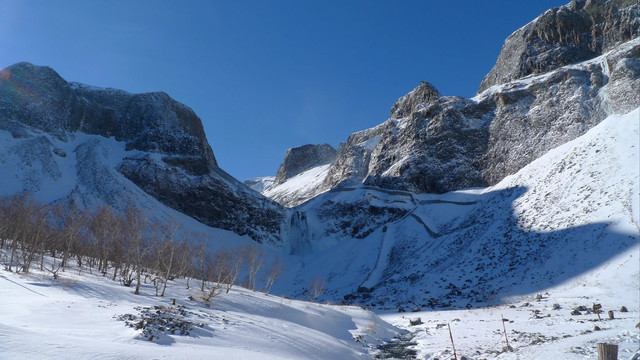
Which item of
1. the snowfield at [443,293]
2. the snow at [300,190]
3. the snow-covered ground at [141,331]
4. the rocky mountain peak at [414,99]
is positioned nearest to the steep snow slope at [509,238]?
the snowfield at [443,293]

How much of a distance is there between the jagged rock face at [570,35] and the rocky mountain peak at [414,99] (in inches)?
496

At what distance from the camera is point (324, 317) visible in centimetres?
2336

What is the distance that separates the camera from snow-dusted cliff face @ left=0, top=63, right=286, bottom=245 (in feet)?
192

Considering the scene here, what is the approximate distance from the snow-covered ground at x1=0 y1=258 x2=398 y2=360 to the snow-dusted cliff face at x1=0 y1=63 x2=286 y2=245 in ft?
141

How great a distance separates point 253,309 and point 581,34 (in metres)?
69.4

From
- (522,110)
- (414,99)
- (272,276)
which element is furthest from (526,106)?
(272,276)

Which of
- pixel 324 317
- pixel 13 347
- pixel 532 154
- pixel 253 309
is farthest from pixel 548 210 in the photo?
pixel 13 347

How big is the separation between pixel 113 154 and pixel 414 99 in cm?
6065

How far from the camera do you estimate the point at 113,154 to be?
71375mm

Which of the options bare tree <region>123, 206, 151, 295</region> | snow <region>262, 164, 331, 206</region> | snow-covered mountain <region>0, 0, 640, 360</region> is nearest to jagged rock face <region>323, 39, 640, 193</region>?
snow-covered mountain <region>0, 0, 640, 360</region>

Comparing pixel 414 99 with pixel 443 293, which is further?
pixel 414 99

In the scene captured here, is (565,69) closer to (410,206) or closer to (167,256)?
(410,206)

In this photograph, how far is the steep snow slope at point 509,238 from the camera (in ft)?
88.0

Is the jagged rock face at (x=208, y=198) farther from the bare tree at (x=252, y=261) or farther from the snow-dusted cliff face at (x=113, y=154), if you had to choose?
the bare tree at (x=252, y=261)
